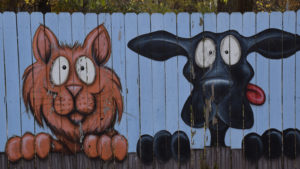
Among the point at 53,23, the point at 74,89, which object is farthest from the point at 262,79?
the point at 53,23

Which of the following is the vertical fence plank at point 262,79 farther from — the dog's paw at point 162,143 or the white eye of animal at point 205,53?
the dog's paw at point 162,143

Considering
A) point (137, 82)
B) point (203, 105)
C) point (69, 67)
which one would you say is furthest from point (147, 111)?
point (69, 67)

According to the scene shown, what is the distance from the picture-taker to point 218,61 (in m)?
3.89

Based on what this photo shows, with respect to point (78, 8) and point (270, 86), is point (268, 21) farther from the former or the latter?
point (78, 8)

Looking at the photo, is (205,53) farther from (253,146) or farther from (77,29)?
(77,29)

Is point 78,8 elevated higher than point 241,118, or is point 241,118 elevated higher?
point 78,8

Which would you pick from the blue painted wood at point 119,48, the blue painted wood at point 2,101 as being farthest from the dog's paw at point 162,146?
the blue painted wood at point 2,101

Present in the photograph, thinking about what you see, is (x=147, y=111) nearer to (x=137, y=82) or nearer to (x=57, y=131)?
(x=137, y=82)

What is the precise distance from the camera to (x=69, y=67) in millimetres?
3842

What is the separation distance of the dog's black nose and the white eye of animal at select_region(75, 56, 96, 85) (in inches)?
51.8

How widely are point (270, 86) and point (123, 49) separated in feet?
5.86

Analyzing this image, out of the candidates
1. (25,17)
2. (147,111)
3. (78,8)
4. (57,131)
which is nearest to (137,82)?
(147,111)

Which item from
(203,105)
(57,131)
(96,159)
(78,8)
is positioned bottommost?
(96,159)

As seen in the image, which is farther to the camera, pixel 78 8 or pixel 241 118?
pixel 78 8
